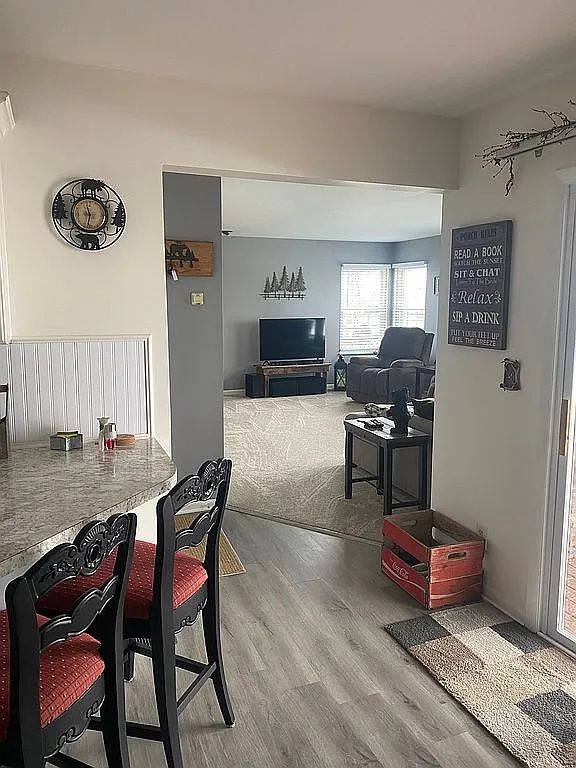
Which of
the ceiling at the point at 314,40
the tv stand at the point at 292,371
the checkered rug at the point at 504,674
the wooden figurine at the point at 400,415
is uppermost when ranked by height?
the ceiling at the point at 314,40

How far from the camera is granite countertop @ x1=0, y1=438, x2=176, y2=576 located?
5.19 ft

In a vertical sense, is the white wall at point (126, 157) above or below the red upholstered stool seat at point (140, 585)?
above

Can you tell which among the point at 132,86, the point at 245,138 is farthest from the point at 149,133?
the point at 245,138

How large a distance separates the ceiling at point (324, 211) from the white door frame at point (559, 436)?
6.13 ft

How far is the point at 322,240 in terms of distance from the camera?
10.0 meters

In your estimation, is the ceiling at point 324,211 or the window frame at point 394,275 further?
the window frame at point 394,275

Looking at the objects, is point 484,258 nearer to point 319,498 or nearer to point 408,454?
point 408,454

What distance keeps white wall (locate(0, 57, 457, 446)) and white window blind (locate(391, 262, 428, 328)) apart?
7173 mm

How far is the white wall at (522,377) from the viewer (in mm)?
2658

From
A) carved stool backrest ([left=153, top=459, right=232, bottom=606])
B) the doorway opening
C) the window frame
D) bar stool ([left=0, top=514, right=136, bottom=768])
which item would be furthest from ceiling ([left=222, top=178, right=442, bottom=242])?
bar stool ([left=0, top=514, right=136, bottom=768])

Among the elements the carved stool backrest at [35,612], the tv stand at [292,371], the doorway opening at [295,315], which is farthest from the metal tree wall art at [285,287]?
the carved stool backrest at [35,612]

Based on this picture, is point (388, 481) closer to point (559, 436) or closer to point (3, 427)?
point (559, 436)

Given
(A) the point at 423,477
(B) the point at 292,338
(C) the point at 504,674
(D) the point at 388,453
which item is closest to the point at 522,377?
(C) the point at 504,674

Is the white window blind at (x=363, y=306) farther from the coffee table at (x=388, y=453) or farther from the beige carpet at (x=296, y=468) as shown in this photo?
the coffee table at (x=388, y=453)
